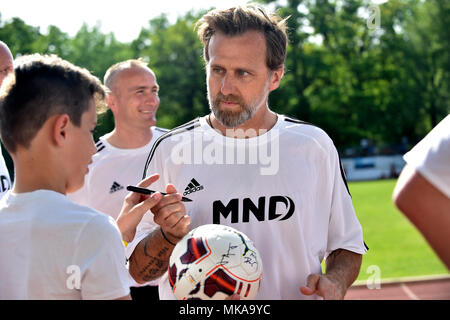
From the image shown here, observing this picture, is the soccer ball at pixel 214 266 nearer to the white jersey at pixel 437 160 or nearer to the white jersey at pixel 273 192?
the white jersey at pixel 273 192

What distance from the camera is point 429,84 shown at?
44625 millimetres

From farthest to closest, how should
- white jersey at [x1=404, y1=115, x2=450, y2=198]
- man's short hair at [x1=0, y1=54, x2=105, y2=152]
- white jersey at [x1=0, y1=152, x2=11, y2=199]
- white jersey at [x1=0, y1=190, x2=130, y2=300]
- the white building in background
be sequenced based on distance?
the white building in background < white jersey at [x1=0, y1=152, x2=11, y2=199] < man's short hair at [x1=0, y1=54, x2=105, y2=152] < white jersey at [x1=0, y1=190, x2=130, y2=300] < white jersey at [x1=404, y1=115, x2=450, y2=198]

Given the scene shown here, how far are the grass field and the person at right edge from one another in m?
4.39

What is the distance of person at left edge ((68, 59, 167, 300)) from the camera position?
5.34 meters

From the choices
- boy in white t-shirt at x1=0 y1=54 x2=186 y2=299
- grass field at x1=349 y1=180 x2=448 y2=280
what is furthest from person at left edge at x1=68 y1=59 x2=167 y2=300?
grass field at x1=349 y1=180 x2=448 y2=280

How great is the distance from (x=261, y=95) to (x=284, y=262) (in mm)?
969

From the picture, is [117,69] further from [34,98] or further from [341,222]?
[34,98]

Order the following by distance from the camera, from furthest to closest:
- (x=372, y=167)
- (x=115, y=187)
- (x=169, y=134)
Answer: (x=372, y=167) → (x=115, y=187) → (x=169, y=134)

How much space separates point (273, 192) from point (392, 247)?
11.5 metres

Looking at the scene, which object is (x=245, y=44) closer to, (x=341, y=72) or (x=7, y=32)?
(x=7, y=32)

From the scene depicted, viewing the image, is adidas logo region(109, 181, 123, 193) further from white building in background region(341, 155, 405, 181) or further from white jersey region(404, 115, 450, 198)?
white building in background region(341, 155, 405, 181)

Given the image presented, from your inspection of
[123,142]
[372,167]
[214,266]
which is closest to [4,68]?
[123,142]

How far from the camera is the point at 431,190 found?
156 centimetres

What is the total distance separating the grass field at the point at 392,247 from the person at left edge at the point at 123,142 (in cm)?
355
